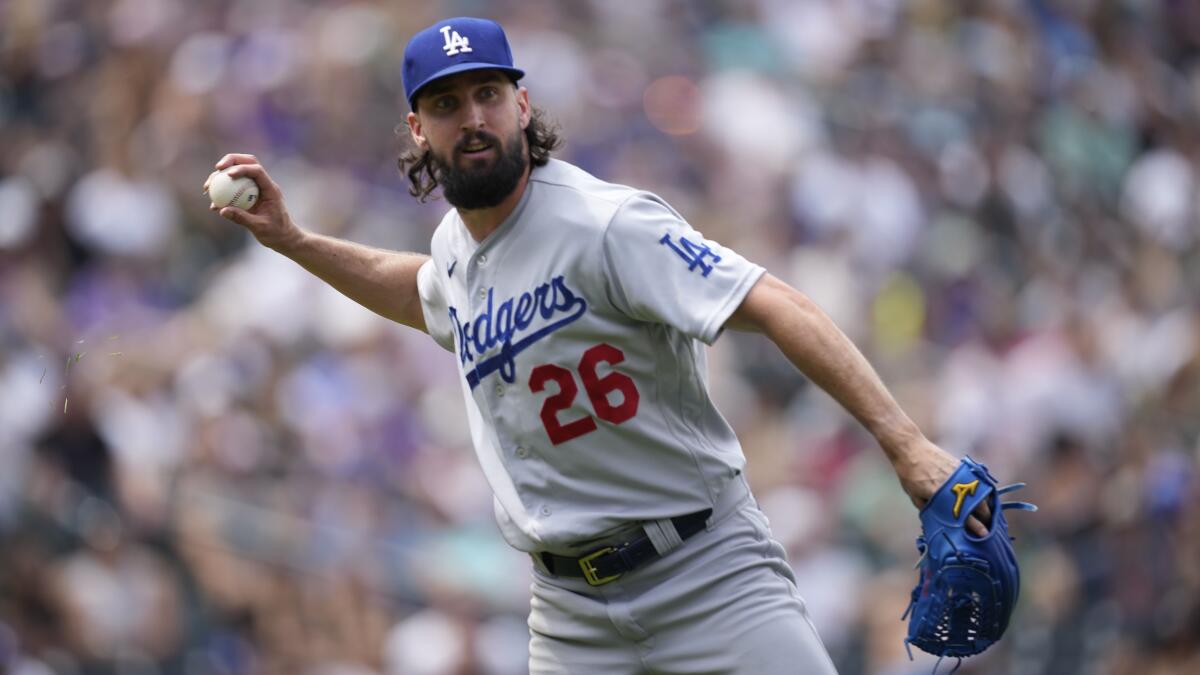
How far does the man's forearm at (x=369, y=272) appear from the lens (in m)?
4.30

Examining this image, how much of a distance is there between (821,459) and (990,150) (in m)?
3.23

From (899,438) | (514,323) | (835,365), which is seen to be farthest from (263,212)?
(899,438)

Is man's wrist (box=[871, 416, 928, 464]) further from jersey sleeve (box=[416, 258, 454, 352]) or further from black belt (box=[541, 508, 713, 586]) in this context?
jersey sleeve (box=[416, 258, 454, 352])

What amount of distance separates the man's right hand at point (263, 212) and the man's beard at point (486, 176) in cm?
54

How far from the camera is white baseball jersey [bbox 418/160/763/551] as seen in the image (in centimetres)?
366

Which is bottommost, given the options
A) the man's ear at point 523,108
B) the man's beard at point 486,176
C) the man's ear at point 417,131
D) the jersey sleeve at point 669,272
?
the jersey sleeve at point 669,272

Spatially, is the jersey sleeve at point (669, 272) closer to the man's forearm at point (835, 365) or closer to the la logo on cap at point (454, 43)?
the man's forearm at point (835, 365)

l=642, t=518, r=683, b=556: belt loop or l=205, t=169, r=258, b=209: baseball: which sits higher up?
l=205, t=169, r=258, b=209: baseball

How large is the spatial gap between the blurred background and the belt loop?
12.5 ft

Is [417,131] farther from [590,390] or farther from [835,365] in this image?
[835,365]

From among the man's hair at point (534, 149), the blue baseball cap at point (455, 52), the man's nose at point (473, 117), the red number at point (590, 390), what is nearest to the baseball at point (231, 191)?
the man's hair at point (534, 149)

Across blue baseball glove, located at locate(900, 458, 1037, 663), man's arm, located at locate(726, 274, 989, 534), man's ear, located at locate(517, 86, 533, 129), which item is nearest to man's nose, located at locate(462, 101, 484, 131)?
man's ear, located at locate(517, 86, 533, 129)

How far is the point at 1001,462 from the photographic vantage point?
850 centimetres

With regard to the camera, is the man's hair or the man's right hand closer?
the man's hair
